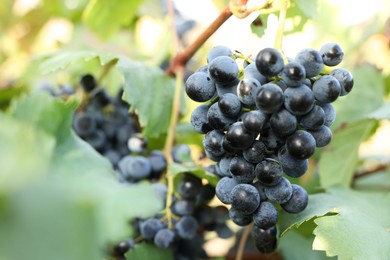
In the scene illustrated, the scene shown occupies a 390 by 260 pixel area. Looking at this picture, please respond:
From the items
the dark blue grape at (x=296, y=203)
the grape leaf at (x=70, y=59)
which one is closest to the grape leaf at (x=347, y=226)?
the dark blue grape at (x=296, y=203)

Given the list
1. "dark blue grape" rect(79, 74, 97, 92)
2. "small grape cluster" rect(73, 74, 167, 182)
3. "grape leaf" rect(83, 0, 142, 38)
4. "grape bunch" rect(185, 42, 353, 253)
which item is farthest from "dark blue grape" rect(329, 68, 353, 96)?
"grape leaf" rect(83, 0, 142, 38)

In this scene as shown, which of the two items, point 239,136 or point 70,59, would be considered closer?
point 239,136

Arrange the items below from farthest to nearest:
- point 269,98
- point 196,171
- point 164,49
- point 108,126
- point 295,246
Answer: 1. point 164,49
2. point 108,126
3. point 295,246
4. point 196,171
5. point 269,98

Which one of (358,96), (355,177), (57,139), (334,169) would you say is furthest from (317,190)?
(57,139)

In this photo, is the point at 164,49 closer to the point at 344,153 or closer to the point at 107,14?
the point at 107,14

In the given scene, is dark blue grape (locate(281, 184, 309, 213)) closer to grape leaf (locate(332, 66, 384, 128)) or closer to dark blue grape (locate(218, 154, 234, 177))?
dark blue grape (locate(218, 154, 234, 177))

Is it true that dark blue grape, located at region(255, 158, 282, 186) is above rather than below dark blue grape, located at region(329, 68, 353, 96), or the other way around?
below

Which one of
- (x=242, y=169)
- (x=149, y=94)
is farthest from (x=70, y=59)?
(x=242, y=169)

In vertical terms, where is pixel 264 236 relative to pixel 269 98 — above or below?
below
